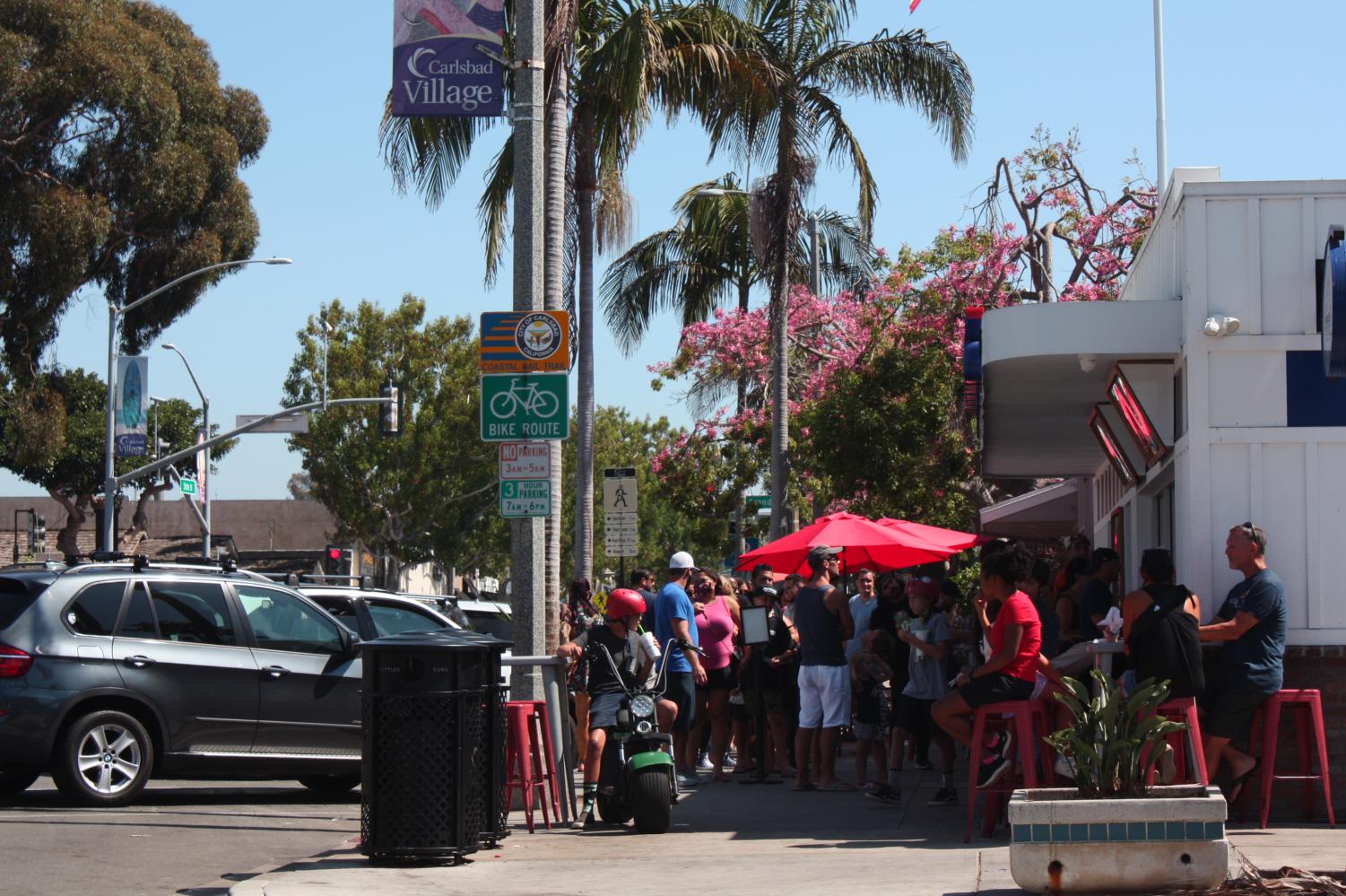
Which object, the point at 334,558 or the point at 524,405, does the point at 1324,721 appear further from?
the point at 334,558

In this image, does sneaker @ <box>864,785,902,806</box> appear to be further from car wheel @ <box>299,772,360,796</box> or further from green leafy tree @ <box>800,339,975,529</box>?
green leafy tree @ <box>800,339,975,529</box>

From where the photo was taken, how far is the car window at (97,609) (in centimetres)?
1217

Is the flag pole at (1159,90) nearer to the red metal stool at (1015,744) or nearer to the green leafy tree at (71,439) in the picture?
Answer: the red metal stool at (1015,744)

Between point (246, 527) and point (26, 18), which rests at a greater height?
point (26, 18)

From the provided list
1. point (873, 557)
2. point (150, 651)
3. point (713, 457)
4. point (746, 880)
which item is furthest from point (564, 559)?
point (746, 880)

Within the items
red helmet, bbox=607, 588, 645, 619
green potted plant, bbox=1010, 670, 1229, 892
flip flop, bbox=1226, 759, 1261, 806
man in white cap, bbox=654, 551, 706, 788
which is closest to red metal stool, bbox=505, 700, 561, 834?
red helmet, bbox=607, 588, 645, 619

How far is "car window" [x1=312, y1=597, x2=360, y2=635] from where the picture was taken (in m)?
14.5

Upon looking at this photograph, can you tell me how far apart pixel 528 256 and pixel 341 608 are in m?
4.37

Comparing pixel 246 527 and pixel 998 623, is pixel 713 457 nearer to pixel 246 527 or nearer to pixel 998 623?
pixel 998 623

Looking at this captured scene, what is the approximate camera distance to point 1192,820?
754cm

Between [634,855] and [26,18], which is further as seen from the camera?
[26,18]

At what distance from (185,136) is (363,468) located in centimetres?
1258

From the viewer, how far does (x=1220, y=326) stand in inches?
402

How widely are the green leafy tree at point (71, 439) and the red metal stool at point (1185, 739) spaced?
36.3 m
